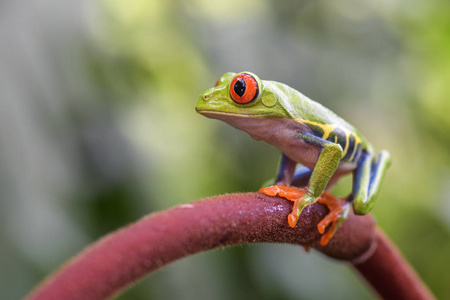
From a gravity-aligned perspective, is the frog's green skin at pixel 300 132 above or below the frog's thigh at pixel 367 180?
above

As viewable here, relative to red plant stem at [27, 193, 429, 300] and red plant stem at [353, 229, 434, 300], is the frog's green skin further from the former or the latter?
red plant stem at [27, 193, 429, 300]

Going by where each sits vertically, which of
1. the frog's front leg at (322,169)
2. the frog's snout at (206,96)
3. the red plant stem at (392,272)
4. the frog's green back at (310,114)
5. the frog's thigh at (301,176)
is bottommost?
the red plant stem at (392,272)

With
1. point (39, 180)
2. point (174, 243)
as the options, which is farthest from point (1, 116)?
point (174, 243)

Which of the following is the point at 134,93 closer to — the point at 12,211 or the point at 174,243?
the point at 12,211

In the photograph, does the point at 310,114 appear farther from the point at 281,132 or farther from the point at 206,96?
the point at 206,96

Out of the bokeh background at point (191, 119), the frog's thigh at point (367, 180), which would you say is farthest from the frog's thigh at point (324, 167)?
the bokeh background at point (191, 119)

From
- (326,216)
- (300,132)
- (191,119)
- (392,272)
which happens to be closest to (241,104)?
(300,132)

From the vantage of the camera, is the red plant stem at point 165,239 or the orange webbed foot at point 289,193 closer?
the red plant stem at point 165,239

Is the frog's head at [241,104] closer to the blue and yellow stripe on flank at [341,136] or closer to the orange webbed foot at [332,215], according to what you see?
the blue and yellow stripe on flank at [341,136]
